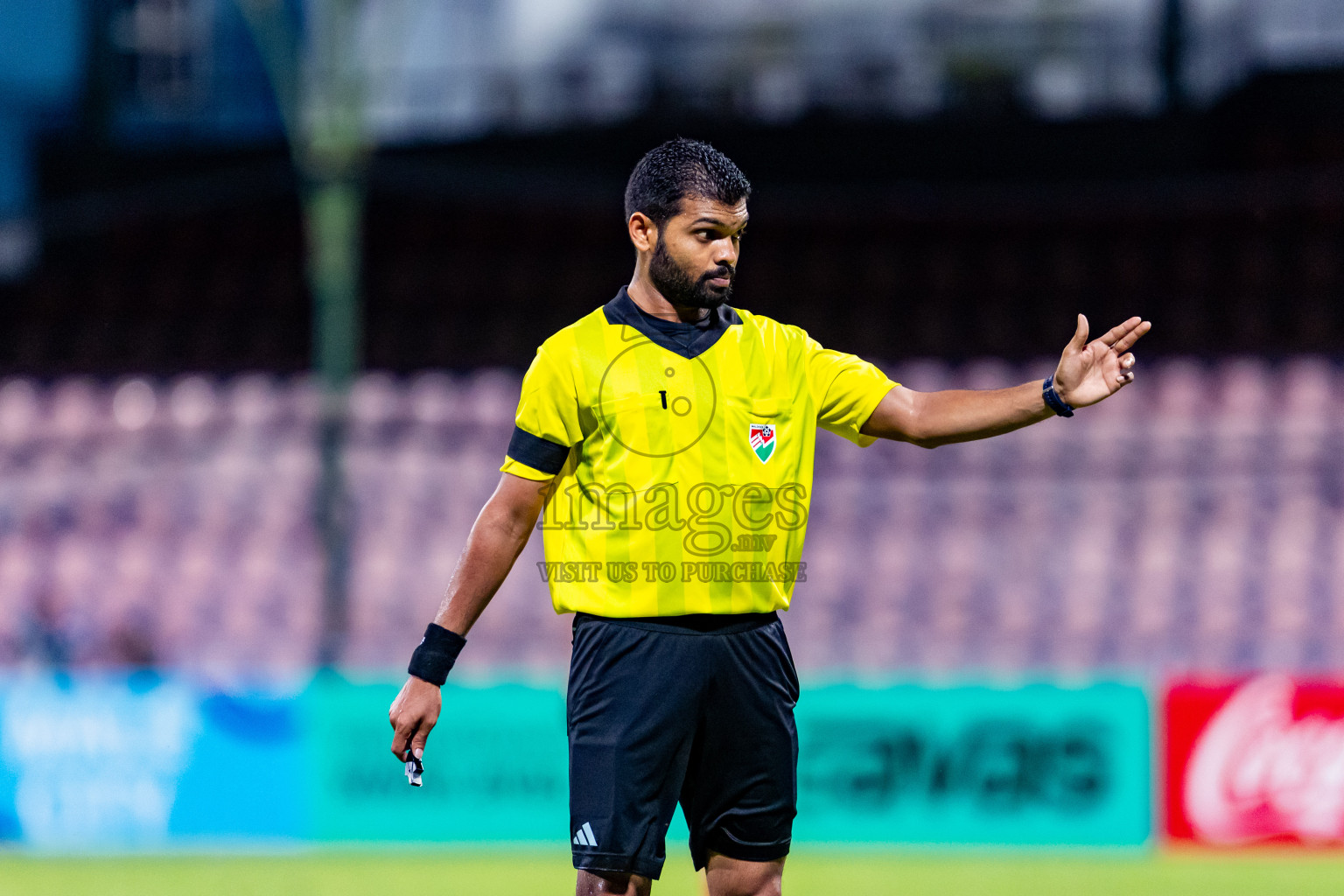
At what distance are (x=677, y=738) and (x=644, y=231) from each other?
1.07 m

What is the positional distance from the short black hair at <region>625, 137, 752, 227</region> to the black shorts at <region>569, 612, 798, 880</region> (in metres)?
0.87

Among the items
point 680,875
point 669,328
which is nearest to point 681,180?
point 669,328

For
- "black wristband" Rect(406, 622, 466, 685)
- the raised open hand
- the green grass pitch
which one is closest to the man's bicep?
the raised open hand

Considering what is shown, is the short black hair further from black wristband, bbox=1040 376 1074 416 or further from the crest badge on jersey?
black wristband, bbox=1040 376 1074 416

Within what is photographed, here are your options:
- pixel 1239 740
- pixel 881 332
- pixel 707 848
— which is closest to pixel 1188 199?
pixel 881 332

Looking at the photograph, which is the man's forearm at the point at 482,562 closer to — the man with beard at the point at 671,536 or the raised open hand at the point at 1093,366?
the man with beard at the point at 671,536

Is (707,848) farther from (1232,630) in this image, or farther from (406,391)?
(406,391)

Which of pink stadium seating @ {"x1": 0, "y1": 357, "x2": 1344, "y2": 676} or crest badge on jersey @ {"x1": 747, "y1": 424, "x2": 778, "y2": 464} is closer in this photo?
crest badge on jersey @ {"x1": 747, "y1": 424, "x2": 778, "y2": 464}

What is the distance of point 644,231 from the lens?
11.8 feet

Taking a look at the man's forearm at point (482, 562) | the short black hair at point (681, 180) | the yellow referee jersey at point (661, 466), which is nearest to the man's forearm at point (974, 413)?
the yellow referee jersey at point (661, 466)

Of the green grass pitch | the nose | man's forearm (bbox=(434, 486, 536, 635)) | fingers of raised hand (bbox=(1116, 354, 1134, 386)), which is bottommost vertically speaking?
the green grass pitch

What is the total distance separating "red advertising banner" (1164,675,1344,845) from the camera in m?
8.81

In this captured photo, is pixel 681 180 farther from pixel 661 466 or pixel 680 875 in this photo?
pixel 680 875

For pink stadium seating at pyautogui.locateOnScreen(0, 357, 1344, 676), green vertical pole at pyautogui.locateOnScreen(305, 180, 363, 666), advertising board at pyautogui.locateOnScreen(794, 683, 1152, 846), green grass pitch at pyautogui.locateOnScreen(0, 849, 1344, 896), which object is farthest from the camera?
pink stadium seating at pyautogui.locateOnScreen(0, 357, 1344, 676)
